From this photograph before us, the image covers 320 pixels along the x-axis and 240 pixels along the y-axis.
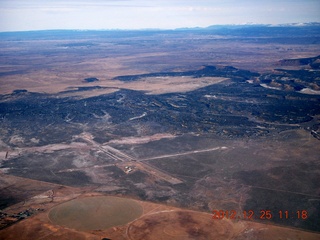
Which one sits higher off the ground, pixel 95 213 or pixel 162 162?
pixel 162 162

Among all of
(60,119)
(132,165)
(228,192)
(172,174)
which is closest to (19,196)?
(132,165)

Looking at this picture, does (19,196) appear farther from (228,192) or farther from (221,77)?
(221,77)
